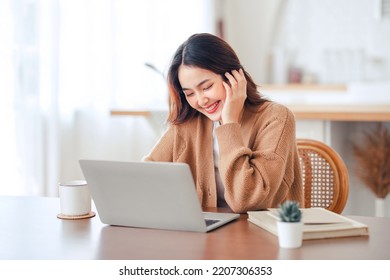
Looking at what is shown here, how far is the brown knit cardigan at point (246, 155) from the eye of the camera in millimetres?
1531

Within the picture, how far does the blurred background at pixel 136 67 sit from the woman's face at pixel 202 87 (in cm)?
137

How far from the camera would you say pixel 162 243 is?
4.00ft

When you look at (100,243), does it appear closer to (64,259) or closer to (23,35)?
(64,259)

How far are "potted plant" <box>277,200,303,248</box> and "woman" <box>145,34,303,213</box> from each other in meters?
0.35

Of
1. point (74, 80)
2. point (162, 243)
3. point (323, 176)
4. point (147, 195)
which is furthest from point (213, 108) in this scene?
point (74, 80)

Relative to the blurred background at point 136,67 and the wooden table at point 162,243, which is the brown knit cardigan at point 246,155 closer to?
the wooden table at point 162,243

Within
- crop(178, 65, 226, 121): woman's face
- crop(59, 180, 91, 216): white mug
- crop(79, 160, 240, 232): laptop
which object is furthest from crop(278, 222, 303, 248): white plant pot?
crop(178, 65, 226, 121): woman's face

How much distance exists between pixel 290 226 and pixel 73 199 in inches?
22.4

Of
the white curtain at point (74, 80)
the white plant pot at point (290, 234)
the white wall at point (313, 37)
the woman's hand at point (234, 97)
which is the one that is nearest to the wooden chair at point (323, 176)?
the woman's hand at point (234, 97)

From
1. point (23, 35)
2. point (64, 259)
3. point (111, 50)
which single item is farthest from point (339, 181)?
point (111, 50)

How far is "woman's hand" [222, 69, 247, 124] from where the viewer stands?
1684 mm

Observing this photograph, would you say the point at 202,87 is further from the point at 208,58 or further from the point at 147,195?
the point at 147,195

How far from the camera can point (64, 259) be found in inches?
44.3
